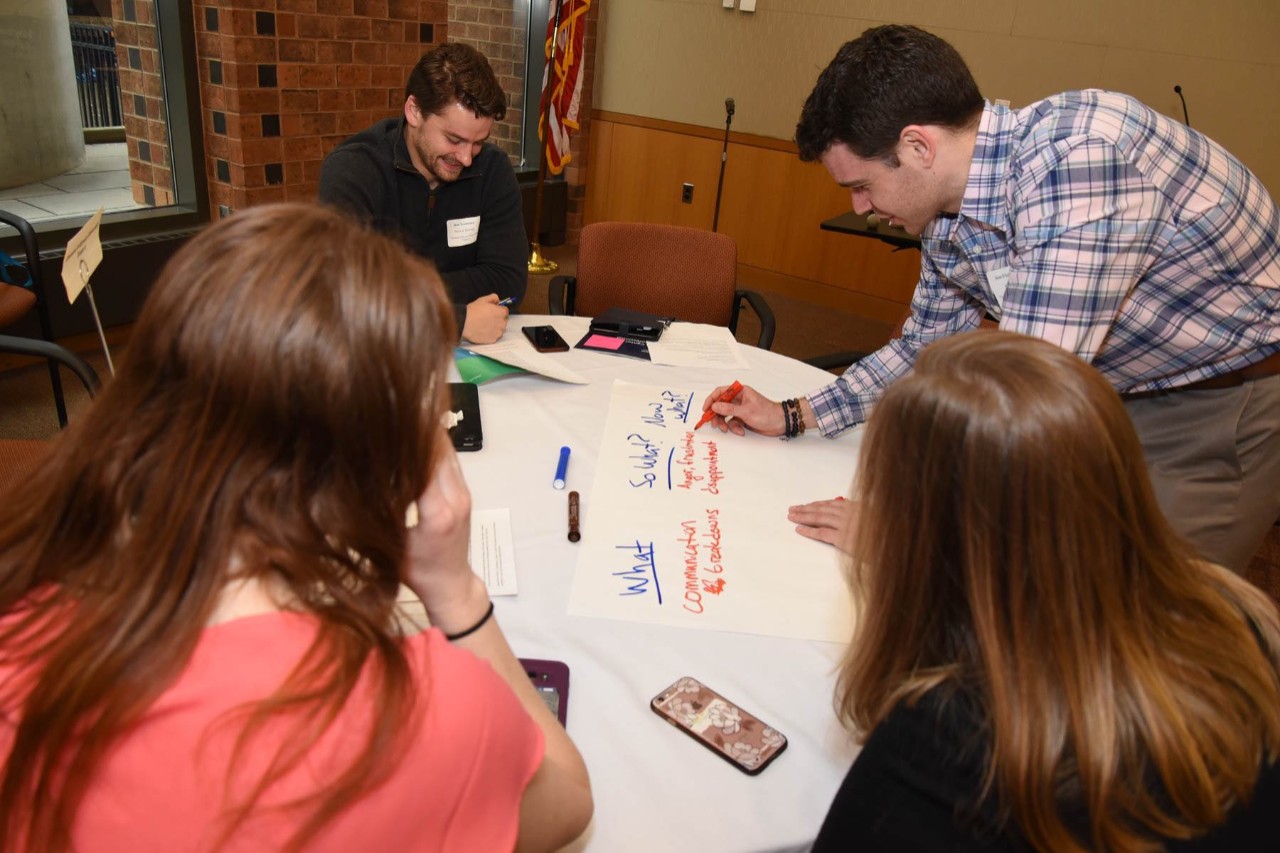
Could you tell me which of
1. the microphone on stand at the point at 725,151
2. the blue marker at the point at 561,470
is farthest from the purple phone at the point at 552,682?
the microphone on stand at the point at 725,151

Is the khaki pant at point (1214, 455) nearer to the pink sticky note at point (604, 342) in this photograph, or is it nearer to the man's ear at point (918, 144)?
the man's ear at point (918, 144)

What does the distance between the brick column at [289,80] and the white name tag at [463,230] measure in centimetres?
124

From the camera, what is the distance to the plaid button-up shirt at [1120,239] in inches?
48.6

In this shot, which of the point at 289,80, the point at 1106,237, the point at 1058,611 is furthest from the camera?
the point at 289,80

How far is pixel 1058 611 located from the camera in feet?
2.39

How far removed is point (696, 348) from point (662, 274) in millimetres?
667

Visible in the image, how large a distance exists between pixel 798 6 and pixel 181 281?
4582mm

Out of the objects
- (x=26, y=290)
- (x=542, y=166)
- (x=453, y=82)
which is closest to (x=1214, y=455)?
(x=453, y=82)

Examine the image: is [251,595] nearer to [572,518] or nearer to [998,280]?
[572,518]

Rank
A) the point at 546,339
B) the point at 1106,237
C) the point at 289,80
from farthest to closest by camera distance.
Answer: the point at 289,80 < the point at 546,339 < the point at 1106,237

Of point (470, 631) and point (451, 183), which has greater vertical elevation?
point (451, 183)

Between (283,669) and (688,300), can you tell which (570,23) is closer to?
(688,300)

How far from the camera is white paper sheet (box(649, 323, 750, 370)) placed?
2004mm

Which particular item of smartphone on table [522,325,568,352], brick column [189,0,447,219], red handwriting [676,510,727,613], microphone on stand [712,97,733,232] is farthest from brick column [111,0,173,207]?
red handwriting [676,510,727,613]
